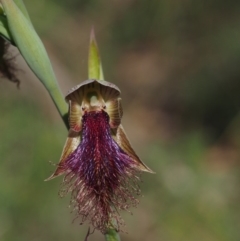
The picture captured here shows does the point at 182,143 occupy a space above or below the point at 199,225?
above

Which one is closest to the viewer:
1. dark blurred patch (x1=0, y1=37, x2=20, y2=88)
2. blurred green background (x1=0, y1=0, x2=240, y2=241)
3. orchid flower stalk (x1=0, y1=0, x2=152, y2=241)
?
orchid flower stalk (x1=0, y1=0, x2=152, y2=241)

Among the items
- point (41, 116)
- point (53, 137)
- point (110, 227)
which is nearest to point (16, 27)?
point (110, 227)

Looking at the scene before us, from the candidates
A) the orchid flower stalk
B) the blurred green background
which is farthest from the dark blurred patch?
the blurred green background

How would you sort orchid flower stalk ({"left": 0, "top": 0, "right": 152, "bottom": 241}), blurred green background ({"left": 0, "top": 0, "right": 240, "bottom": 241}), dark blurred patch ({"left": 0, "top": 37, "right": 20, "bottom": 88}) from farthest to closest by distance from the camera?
blurred green background ({"left": 0, "top": 0, "right": 240, "bottom": 241}) < dark blurred patch ({"left": 0, "top": 37, "right": 20, "bottom": 88}) < orchid flower stalk ({"left": 0, "top": 0, "right": 152, "bottom": 241})

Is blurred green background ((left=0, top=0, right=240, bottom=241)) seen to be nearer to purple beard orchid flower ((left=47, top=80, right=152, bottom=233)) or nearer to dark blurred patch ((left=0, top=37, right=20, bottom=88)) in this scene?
dark blurred patch ((left=0, top=37, right=20, bottom=88))

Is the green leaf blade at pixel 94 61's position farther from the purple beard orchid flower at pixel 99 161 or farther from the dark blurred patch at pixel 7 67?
the dark blurred patch at pixel 7 67

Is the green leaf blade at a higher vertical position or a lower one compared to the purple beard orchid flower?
higher

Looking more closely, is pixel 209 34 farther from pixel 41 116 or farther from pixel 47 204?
pixel 47 204

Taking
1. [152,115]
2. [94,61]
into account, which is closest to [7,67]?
[94,61]
